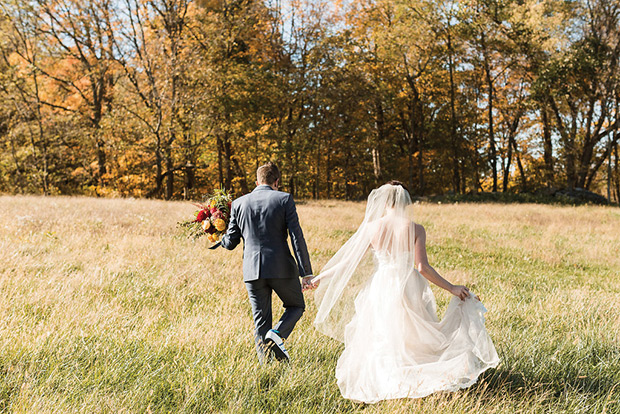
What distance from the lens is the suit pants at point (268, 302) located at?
14.0 ft

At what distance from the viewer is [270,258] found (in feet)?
13.8

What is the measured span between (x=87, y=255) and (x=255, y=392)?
20.0ft

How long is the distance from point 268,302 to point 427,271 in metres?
1.60

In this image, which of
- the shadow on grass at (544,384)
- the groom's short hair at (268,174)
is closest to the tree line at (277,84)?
the groom's short hair at (268,174)

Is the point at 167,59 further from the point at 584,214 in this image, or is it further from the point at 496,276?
the point at 584,214

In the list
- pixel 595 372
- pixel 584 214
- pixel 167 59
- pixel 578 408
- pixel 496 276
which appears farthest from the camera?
pixel 167 59

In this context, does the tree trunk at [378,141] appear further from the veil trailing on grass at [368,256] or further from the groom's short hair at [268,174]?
the veil trailing on grass at [368,256]

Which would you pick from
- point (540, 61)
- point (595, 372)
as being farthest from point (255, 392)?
point (540, 61)

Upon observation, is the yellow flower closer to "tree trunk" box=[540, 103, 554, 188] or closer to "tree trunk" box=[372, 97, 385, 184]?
"tree trunk" box=[372, 97, 385, 184]

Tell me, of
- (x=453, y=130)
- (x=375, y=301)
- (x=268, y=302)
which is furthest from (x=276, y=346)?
(x=453, y=130)

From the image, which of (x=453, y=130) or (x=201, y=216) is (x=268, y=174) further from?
(x=453, y=130)

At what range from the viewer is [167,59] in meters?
23.6

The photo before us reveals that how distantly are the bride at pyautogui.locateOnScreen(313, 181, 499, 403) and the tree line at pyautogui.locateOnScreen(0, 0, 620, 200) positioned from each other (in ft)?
71.5

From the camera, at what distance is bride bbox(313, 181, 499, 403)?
11.9 ft
